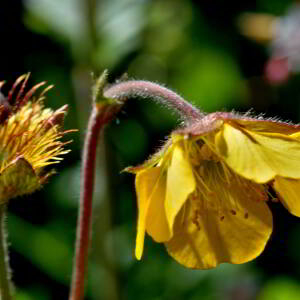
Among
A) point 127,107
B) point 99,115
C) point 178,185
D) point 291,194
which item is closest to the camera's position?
point 178,185

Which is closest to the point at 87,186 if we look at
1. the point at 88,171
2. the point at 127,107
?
the point at 88,171

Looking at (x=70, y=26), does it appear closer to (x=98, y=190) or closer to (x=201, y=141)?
(x=98, y=190)

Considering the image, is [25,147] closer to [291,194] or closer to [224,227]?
[224,227]

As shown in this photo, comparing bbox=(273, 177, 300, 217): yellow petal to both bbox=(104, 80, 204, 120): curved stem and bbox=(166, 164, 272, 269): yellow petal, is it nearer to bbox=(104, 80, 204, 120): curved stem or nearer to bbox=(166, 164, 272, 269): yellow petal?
bbox=(166, 164, 272, 269): yellow petal

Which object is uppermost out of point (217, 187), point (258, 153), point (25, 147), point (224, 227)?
point (25, 147)

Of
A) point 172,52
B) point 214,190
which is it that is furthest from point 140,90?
point 172,52

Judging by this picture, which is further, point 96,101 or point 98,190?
point 98,190

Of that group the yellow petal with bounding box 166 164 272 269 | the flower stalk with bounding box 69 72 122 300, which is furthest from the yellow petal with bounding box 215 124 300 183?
the flower stalk with bounding box 69 72 122 300
